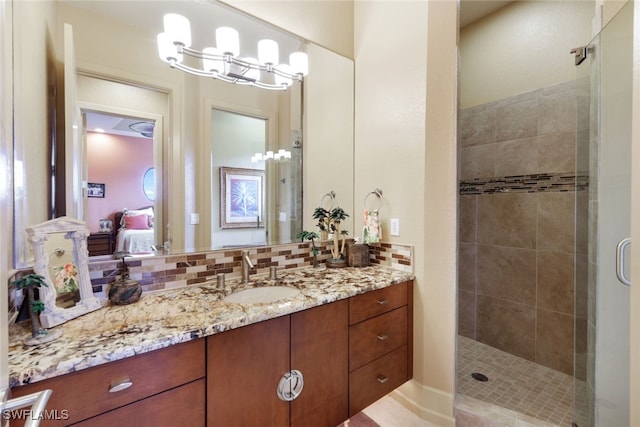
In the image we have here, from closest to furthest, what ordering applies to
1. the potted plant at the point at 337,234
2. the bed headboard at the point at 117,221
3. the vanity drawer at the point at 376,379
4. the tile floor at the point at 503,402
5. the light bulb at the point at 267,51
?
the bed headboard at the point at 117,221
the vanity drawer at the point at 376,379
the tile floor at the point at 503,402
the light bulb at the point at 267,51
the potted plant at the point at 337,234

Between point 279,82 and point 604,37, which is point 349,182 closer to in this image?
point 279,82

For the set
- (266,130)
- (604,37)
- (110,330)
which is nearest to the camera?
(110,330)

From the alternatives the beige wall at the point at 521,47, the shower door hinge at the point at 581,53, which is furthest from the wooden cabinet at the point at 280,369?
the beige wall at the point at 521,47

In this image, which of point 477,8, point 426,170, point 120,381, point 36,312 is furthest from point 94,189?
point 477,8

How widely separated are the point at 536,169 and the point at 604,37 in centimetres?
92

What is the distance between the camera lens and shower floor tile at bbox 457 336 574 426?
66.9 inches

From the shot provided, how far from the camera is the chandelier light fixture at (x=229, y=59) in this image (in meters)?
1.44

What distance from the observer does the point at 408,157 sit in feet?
5.86

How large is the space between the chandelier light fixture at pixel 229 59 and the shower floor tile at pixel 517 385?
2.40m

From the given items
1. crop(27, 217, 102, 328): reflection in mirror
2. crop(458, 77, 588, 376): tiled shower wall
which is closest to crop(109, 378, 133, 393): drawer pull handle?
crop(27, 217, 102, 328): reflection in mirror

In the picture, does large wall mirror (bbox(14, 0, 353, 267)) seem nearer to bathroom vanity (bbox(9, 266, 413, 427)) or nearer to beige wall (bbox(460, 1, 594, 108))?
bathroom vanity (bbox(9, 266, 413, 427))

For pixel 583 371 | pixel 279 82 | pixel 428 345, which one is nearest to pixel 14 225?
pixel 279 82

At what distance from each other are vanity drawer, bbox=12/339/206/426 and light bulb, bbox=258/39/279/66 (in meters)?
1.62

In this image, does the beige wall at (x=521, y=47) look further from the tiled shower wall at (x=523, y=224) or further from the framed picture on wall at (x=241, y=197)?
the framed picture on wall at (x=241, y=197)
